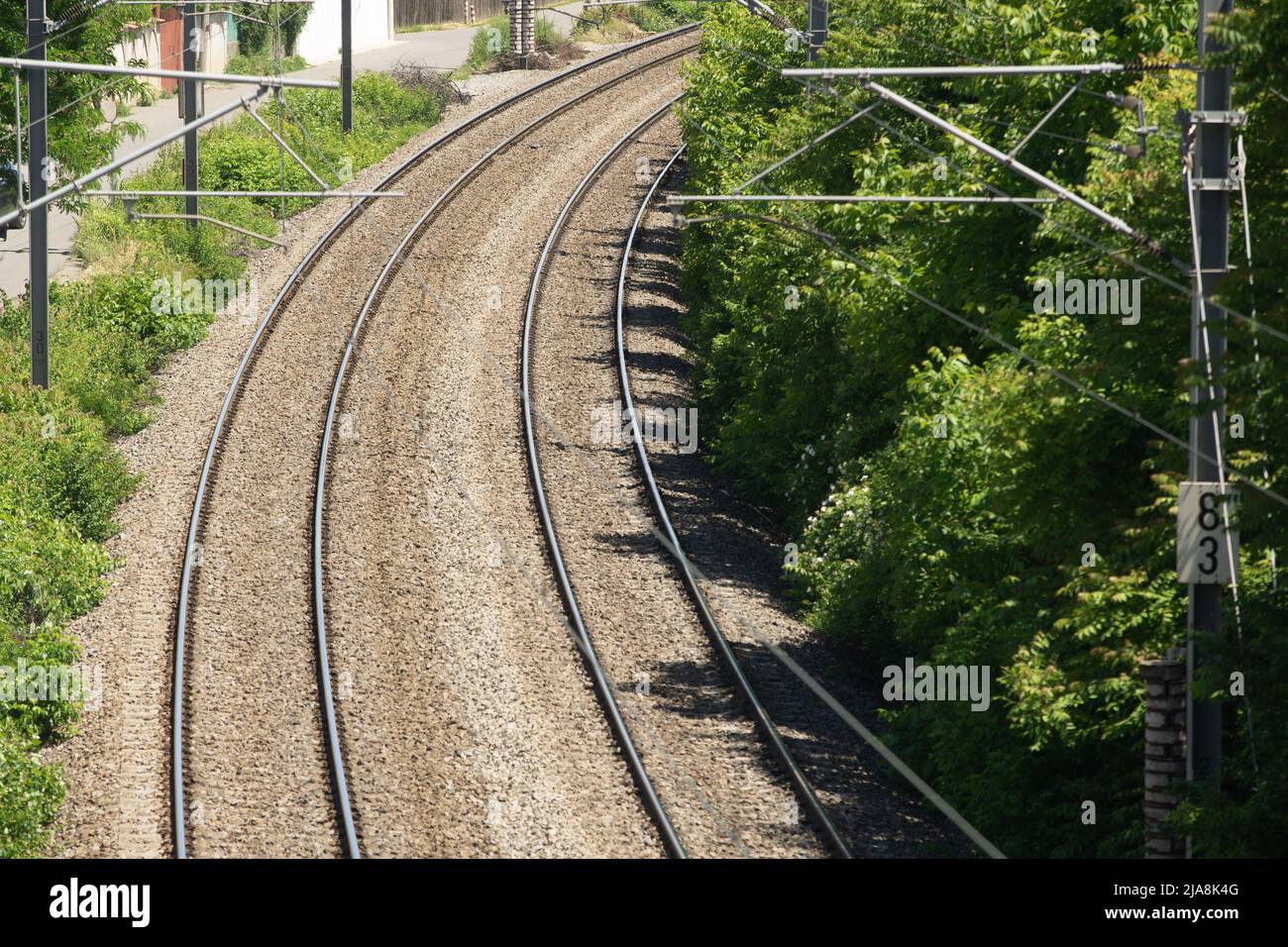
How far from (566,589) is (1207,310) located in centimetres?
992

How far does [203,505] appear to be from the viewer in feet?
73.0

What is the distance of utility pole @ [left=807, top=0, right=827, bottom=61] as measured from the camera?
24.8 meters

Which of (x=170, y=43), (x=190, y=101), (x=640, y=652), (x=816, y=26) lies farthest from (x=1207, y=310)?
(x=170, y=43)

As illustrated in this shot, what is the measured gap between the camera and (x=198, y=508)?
22.0 meters

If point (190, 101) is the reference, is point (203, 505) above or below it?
below

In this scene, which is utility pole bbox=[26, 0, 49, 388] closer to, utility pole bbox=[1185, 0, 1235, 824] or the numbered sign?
utility pole bbox=[1185, 0, 1235, 824]

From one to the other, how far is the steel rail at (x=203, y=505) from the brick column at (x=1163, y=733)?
625cm

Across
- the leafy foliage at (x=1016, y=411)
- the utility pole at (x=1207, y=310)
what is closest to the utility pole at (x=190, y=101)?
the leafy foliage at (x=1016, y=411)

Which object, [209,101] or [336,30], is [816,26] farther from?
[336,30]

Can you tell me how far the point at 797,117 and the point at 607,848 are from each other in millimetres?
15044

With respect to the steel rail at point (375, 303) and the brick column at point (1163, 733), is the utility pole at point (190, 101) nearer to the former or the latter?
the steel rail at point (375, 303)

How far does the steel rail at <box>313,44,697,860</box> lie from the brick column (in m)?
4.41
